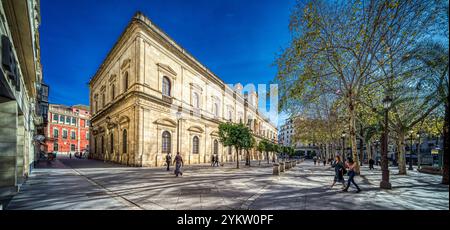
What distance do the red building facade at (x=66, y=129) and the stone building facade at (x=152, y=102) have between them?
15.9 metres

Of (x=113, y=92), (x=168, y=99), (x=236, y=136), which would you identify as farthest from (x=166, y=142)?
(x=113, y=92)

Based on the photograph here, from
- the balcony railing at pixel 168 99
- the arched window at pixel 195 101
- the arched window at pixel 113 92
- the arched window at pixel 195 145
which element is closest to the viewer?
the balcony railing at pixel 168 99

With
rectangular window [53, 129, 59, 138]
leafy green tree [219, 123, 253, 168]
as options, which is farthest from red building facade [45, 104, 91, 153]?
leafy green tree [219, 123, 253, 168]

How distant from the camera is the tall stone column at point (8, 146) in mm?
5977

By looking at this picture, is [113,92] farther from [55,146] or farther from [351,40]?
[55,146]

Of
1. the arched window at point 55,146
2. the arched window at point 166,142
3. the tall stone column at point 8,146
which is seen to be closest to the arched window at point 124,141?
the arched window at point 166,142

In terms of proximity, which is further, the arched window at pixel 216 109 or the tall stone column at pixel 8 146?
the arched window at pixel 216 109

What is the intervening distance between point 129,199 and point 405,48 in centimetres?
1496

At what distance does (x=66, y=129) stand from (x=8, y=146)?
1818 inches

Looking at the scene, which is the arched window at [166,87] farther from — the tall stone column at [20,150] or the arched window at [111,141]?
the tall stone column at [20,150]

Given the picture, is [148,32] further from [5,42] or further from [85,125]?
[85,125]

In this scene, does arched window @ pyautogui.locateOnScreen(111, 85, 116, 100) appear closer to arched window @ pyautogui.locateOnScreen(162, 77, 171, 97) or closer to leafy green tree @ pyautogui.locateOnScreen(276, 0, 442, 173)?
arched window @ pyautogui.locateOnScreen(162, 77, 171, 97)
